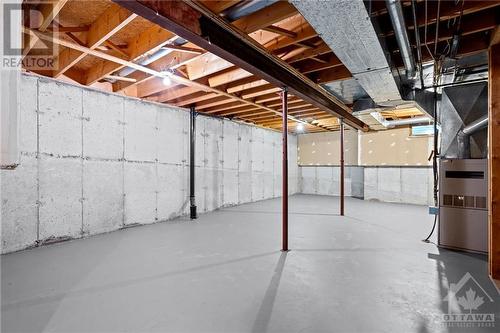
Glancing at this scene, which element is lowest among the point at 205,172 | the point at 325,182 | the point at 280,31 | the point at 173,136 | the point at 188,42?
the point at 325,182

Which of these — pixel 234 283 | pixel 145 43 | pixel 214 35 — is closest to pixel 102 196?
pixel 145 43

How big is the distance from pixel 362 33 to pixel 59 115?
12.7ft

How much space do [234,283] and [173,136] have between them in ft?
11.9

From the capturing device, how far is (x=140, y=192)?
14.7 ft

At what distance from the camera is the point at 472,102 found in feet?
10.0

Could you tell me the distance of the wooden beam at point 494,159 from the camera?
2.25m

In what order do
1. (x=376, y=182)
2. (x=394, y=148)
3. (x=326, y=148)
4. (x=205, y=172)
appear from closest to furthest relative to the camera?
(x=205, y=172) → (x=394, y=148) → (x=376, y=182) → (x=326, y=148)

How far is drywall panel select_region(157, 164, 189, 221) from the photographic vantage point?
483cm

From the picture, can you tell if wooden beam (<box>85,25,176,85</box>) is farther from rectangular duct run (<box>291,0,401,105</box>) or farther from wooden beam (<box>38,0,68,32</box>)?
rectangular duct run (<box>291,0,401,105</box>)

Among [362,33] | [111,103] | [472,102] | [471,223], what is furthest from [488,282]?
[111,103]

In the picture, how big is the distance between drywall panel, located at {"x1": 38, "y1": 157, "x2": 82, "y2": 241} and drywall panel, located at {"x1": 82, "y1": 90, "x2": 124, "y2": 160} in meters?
0.33

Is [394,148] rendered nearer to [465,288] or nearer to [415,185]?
[415,185]

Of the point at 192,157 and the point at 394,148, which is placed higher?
the point at 394,148

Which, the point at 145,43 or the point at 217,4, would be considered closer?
the point at 217,4
